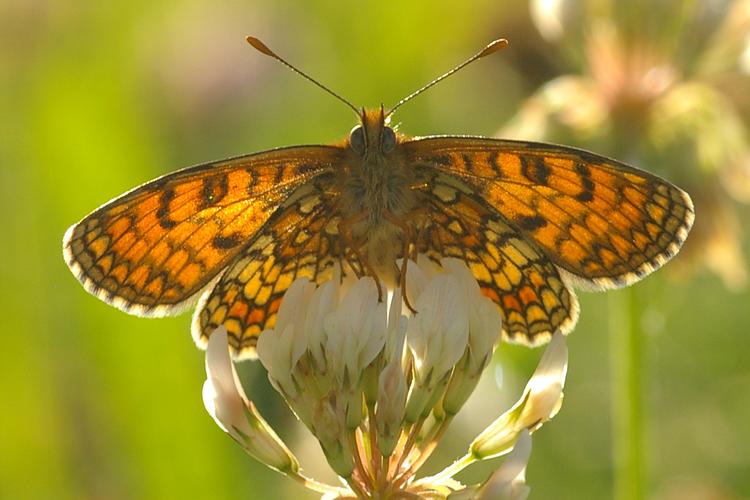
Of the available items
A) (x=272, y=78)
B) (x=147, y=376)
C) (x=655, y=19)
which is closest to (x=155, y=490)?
(x=147, y=376)

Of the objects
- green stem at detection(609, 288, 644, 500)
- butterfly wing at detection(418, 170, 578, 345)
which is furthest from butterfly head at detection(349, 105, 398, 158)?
green stem at detection(609, 288, 644, 500)

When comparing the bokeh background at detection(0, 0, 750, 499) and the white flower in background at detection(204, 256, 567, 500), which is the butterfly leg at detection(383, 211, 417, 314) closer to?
the white flower in background at detection(204, 256, 567, 500)

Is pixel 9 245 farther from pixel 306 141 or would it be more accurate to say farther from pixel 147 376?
pixel 147 376

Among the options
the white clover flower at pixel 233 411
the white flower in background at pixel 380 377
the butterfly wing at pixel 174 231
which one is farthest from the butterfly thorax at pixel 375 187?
the white clover flower at pixel 233 411

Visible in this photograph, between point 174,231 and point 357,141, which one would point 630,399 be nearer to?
point 357,141

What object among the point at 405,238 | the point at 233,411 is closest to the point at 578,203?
the point at 405,238

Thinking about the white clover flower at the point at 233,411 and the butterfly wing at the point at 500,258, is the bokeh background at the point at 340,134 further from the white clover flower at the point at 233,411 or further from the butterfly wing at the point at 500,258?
the white clover flower at the point at 233,411
